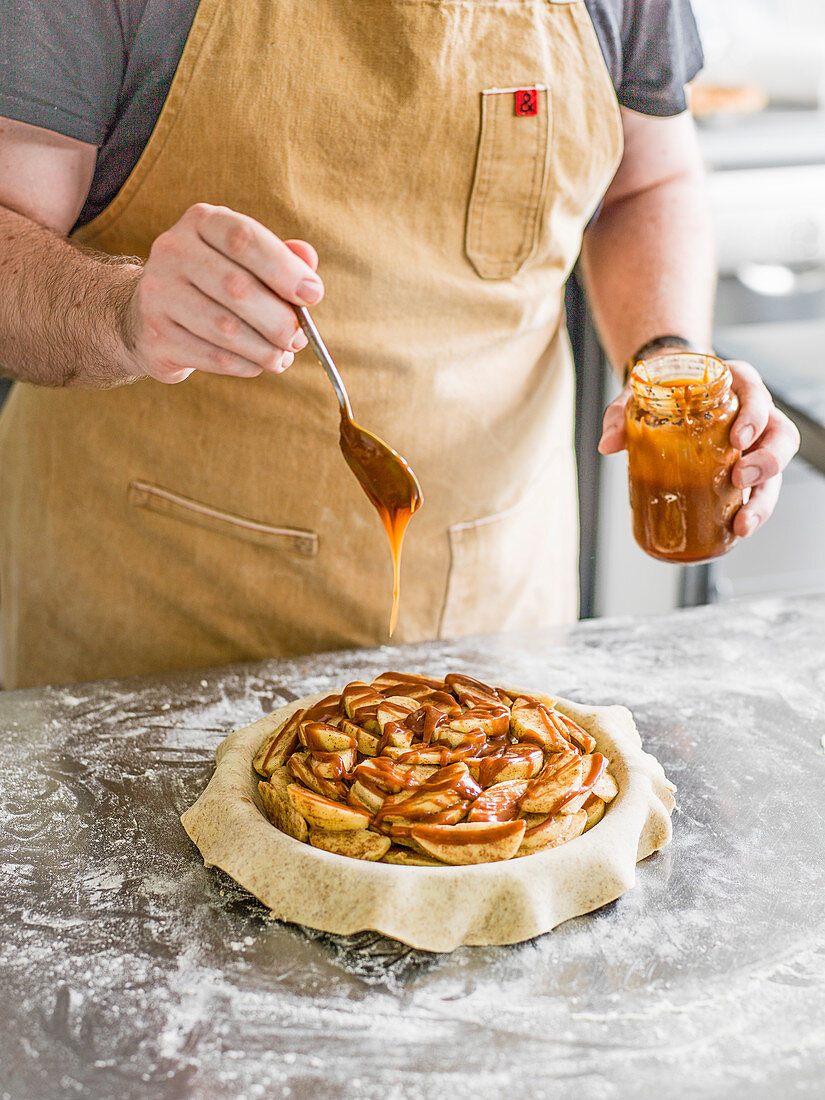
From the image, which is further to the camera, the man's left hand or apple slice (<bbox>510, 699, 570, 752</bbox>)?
the man's left hand

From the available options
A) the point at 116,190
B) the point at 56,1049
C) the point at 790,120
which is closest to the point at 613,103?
the point at 116,190

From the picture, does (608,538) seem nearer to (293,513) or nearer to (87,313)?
(293,513)

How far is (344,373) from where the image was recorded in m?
1.51

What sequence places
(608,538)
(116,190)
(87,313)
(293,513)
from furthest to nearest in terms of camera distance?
(608,538) < (293,513) < (116,190) < (87,313)

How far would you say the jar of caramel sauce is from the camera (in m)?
1.30

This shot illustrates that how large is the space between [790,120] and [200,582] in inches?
103

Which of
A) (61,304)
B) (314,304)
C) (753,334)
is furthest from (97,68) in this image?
(753,334)

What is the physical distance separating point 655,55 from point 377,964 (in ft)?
4.24

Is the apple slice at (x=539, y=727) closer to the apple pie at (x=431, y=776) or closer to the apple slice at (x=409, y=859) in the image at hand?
the apple pie at (x=431, y=776)

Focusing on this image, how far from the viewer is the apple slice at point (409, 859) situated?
1.01 m

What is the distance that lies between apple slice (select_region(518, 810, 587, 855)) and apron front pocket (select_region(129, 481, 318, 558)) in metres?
0.63

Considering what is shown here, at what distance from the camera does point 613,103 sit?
1.57 m

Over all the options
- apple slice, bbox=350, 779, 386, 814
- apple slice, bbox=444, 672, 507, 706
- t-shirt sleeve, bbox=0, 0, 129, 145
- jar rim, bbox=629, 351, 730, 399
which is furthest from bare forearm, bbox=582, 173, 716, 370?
apple slice, bbox=350, 779, 386, 814

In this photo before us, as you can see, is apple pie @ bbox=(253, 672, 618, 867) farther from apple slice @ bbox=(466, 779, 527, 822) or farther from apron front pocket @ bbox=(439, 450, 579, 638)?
apron front pocket @ bbox=(439, 450, 579, 638)
